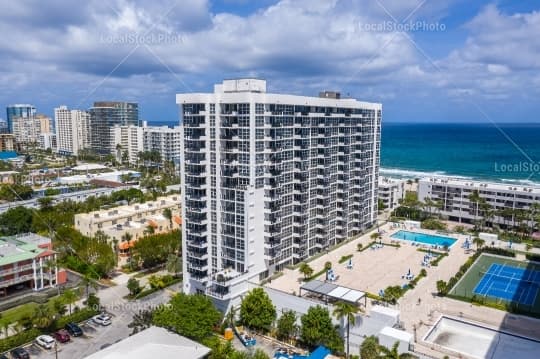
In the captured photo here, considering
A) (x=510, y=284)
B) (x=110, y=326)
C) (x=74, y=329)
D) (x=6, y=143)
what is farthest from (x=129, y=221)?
(x=6, y=143)

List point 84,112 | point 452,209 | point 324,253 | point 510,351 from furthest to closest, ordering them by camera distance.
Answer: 1. point 84,112
2. point 452,209
3. point 324,253
4. point 510,351

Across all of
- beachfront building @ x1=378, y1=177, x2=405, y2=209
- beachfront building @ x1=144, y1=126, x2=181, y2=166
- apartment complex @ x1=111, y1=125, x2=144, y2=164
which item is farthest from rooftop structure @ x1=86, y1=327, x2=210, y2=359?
apartment complex @ x1=111, y1=125, x2=144, y2=164

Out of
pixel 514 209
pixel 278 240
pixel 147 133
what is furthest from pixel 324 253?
pixel 147 133

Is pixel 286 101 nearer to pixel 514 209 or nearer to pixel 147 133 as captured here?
pixel 514 209

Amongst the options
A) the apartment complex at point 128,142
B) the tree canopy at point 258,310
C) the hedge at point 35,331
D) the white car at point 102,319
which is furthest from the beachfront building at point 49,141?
the tree canopy at point 258,310

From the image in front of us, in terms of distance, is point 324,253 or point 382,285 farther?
point 324,253

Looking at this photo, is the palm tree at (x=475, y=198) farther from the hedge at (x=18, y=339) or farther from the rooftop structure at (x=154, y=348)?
the hedge at (x=18, y=339)

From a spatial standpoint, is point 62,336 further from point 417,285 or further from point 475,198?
point 475,198
